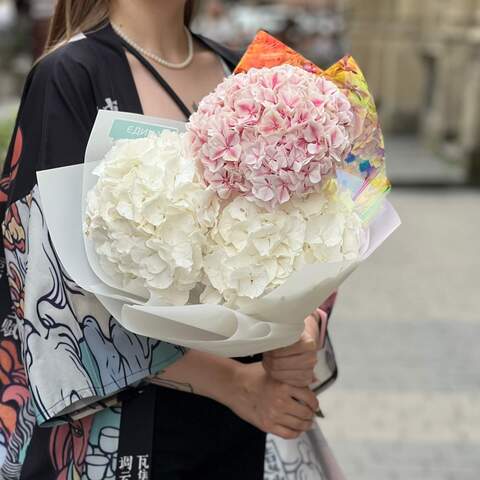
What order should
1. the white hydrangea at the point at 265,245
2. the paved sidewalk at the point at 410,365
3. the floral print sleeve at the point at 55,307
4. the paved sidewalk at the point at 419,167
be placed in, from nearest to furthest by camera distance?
the white hydrangea at the point at 265,245
the floral print sleeve at the point at 55,307
the paved sidewalk at the point at 410,365
the paved sidewalk at the point at 419,167

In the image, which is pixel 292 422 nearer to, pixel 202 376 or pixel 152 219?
pixel 202 376

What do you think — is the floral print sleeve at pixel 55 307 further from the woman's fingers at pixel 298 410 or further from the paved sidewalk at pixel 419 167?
the paved sidewalk at pixel 419 167

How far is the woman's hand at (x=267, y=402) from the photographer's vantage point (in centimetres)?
162

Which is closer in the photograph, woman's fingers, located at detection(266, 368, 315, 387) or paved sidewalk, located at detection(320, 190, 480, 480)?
woman's fingers, located at detection(266, 368, 315, 387)

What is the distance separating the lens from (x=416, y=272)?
7148mm

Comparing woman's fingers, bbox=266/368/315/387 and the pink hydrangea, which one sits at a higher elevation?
the pink hydrangea

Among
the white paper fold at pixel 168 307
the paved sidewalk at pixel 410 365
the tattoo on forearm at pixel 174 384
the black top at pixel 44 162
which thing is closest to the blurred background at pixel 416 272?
the paved sidewalk at pixel 410 365

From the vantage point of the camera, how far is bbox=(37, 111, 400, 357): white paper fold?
1.32 m

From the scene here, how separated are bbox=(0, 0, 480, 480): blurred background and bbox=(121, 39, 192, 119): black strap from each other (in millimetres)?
549

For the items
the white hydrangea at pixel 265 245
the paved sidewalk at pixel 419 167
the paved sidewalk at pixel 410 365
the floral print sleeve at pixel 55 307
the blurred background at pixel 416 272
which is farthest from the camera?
the paved sidewalk at pixel 419 167

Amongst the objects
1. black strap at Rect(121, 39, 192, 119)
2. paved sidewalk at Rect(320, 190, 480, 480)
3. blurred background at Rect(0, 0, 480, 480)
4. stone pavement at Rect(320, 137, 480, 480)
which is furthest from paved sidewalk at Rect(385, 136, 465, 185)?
black strap at Rect(121, 39, 192, 119)

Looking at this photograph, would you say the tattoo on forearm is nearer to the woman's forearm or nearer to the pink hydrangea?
the woman's forearm

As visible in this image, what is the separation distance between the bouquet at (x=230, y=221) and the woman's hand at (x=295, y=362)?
0.16 m

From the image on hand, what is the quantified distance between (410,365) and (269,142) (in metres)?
4.06
